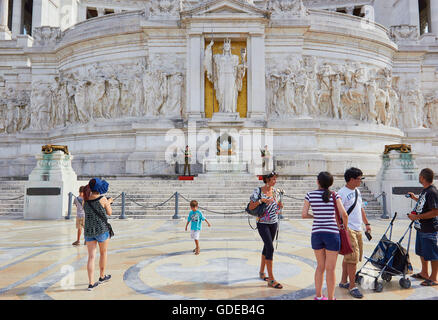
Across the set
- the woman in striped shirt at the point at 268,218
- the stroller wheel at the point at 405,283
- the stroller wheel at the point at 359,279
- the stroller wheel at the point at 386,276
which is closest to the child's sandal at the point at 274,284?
the woman in striped shirt at the point at 268,218

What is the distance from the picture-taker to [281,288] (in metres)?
4.66

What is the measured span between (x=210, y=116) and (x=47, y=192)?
10.8m

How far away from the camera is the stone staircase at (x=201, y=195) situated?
42.2ft

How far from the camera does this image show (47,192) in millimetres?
12617

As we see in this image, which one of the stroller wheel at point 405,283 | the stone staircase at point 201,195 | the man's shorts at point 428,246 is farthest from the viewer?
the stone staircase at point 201,195

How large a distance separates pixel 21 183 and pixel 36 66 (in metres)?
13.6

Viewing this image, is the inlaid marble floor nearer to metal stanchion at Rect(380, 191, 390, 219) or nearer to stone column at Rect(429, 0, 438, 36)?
metal stanchion at Rect(380, 191, 390, 219)

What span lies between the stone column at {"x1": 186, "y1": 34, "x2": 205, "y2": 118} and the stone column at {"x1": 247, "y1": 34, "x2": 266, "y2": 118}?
3.07 metres

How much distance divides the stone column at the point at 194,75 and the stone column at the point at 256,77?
3073 millimetres

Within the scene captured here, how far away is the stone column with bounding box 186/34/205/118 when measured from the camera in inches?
801

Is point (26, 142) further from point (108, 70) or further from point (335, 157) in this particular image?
point (335, 157)

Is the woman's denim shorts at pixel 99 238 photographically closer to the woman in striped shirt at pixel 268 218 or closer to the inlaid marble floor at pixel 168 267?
the inlaid marble floor at pixel 168 267
